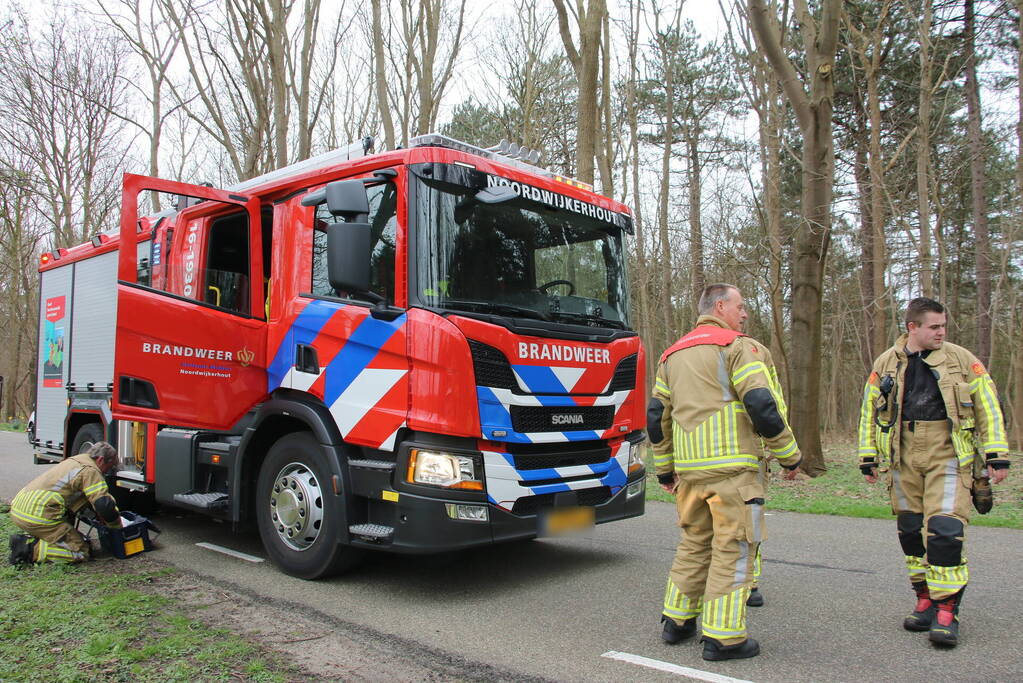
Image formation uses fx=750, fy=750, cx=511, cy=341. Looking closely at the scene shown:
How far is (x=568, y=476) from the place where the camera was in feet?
16.6

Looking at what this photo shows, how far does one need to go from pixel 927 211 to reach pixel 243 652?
1615cm

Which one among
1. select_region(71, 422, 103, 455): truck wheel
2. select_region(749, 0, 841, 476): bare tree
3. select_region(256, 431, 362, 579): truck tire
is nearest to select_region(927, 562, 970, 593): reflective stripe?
select_region(256, 431, 362, 579): truck tire

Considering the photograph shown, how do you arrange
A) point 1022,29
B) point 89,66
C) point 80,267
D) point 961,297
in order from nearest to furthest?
point 80,267
point 1022,29
point 89,66
point 961,297

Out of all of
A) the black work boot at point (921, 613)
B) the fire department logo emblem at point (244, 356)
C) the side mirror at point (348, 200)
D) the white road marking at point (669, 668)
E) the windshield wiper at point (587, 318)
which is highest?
the side mirror at point (348, 200)

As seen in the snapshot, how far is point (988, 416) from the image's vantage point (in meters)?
4.01

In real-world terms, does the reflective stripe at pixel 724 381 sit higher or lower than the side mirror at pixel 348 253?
lower

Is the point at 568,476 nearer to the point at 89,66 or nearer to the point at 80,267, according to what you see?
the point at 80,267

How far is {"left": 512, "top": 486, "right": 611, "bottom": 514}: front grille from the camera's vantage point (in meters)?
4.80

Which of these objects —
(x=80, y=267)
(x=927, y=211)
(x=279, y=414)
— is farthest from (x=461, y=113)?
(x=279, y=414)

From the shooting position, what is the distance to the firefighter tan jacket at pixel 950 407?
4.02m

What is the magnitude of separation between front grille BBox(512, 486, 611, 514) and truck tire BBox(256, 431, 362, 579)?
121 cm

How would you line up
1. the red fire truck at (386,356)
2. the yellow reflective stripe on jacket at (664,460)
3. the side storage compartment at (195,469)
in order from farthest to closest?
the side storage compartment at (195,469) → the red fire truck at (386,356) → the yellow reflective stripe on jacket at (664,460)

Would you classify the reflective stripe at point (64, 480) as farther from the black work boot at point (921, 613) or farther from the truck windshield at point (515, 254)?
the black work boot at point (921, 613)

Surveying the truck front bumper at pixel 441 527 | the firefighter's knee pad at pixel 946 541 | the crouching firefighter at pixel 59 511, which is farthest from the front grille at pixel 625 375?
the crouching firefighter at pixel 59 511
